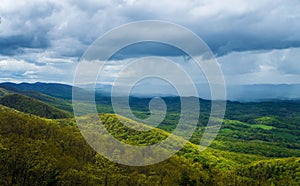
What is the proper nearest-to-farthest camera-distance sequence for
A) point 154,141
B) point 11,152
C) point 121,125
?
point 11,152 < point 154,141 < point 121,125

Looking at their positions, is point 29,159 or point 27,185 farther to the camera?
point 29,159

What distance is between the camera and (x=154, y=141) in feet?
552

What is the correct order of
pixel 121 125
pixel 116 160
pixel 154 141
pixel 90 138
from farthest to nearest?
1. pixel 121 125
2. pixel 154 141
3. pixel 90 138
4. pixel 116 160

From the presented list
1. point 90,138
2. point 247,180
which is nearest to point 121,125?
point 90,138

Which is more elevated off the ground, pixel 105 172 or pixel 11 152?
pixel 11 152

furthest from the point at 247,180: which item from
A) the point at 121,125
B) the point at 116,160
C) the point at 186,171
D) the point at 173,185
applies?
the point at 121,125

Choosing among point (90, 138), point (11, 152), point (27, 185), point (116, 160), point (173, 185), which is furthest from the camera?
point (90, 138)

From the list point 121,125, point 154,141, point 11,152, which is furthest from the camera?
point 121,125

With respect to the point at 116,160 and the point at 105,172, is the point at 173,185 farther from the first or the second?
the point at 116,160

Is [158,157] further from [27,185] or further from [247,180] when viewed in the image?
[27,185]

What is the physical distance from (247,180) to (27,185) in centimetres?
7062

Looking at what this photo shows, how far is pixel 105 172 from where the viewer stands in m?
96.1

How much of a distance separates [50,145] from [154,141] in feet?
231

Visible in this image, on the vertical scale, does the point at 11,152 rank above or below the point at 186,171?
above
